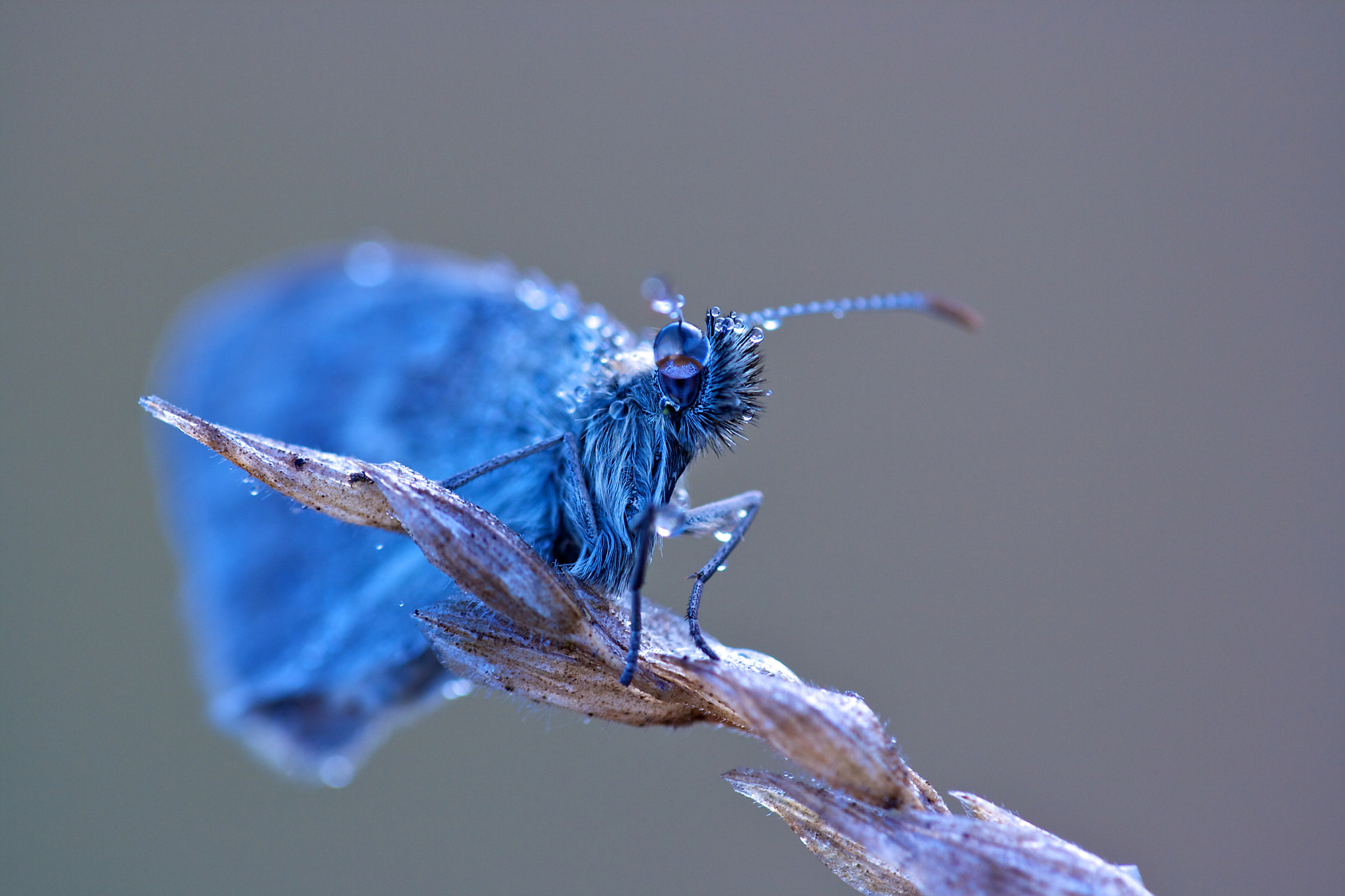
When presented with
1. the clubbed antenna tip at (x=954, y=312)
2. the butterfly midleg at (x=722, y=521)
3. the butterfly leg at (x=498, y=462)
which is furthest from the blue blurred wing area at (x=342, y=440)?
the clubbed antenna tip at (x=954, y=312)

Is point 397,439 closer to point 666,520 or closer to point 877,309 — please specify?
point 666,520

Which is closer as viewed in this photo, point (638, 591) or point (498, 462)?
point (638, 591)

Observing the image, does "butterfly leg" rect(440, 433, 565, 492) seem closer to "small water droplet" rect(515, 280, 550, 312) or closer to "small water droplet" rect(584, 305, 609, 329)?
"small water droplet" rect(584, 305, 609, 329)

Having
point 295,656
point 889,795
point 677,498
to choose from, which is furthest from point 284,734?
point 889,795

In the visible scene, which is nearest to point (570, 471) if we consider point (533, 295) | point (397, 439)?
point (533, 295)

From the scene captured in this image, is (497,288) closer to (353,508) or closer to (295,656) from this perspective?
(295,656)
